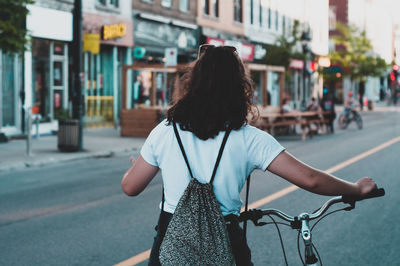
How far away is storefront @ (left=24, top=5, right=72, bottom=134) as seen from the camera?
21469 millimetres

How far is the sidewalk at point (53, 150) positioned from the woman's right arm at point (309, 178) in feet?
36.5

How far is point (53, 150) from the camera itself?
16.9m

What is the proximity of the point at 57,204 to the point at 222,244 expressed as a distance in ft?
22.6

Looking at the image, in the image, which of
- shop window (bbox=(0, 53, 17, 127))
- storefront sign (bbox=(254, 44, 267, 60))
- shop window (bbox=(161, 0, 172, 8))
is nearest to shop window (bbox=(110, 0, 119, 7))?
shop window (bbox=(161, 0, 172, 8))

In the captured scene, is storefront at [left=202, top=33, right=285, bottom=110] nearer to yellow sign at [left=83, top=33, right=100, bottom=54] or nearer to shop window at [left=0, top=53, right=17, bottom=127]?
yellow sign at [left=83, top=33, right=100, bottom=54]

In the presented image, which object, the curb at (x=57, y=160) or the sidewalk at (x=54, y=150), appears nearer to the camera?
the curb at (x=57, y=160)

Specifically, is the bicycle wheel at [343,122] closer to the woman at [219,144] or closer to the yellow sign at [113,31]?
the yellow sign at [113,31]

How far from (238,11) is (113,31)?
51.1ft

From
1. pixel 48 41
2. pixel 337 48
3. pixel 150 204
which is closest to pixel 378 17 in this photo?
pixel 337 48

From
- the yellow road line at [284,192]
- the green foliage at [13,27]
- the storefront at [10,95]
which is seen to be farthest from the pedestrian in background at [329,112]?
the green foliage at [13,27]

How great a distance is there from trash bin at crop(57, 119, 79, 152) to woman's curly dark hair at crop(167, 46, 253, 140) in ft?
45.3

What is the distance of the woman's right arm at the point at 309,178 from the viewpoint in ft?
9.02

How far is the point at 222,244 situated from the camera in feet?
8.72

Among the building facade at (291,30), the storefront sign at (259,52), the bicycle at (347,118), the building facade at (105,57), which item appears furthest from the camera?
the building facade at (291,30)
